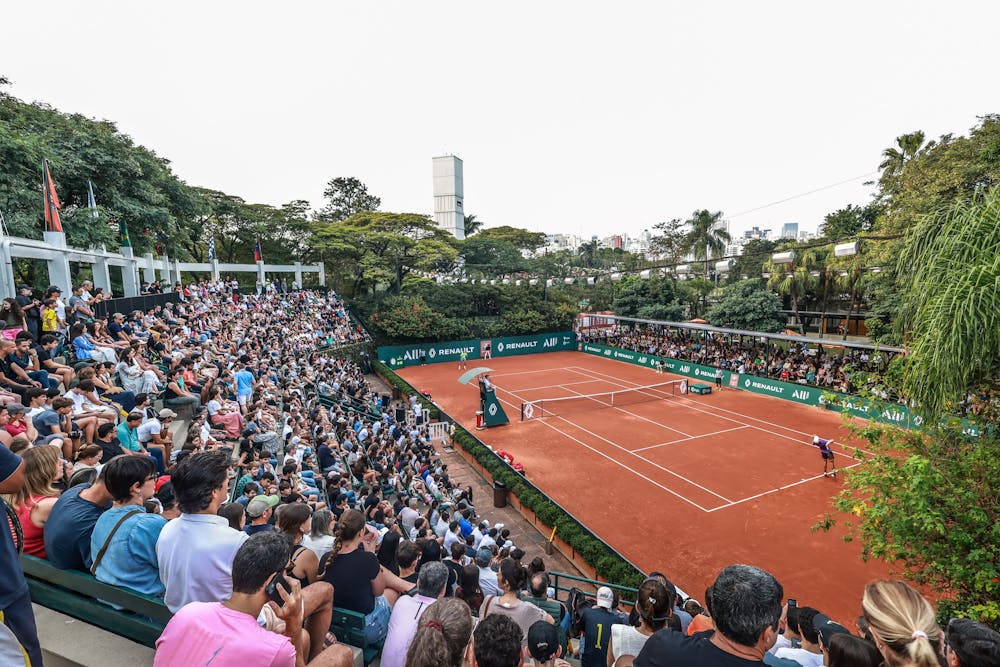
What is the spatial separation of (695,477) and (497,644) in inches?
650

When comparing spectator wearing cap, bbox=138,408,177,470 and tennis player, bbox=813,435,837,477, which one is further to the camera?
tennis player, bbox=813,435,837,477

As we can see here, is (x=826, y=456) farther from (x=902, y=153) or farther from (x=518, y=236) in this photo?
(x=518, y=236)

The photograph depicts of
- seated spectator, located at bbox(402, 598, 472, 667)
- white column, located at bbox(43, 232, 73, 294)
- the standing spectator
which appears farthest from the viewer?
white column, located at bbox(43, 232, 73, 294)

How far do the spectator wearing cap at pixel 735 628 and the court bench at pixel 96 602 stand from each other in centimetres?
298

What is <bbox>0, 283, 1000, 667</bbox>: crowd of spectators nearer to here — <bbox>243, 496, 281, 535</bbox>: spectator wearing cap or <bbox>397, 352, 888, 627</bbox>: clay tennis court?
<bbox>243, 496, 281, 535</bbox>: spectator wearing cap

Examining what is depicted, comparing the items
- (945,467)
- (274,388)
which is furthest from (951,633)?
(274,388)

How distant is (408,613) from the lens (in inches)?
127

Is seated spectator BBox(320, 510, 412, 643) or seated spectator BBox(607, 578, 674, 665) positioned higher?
seated spectator BBox(320, 510, 412, 643)

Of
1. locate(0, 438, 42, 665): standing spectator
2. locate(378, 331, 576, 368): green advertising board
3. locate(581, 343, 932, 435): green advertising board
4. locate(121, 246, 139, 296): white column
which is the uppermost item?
locate(121, 246, 139, 296): white column

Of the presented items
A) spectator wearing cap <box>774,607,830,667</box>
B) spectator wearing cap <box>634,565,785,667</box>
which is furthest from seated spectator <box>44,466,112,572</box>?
spectator wearing cap <box>774,607,830,667</box>

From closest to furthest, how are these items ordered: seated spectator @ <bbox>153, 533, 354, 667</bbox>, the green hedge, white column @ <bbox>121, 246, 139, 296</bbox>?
seated spectator @ <bbox>153, 533, 354, 667</bbox> → the green hedge → white column @ <bbox>121, 246, 139, 296</bbox>

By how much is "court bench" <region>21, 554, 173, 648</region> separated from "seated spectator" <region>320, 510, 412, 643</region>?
1045 millimetres

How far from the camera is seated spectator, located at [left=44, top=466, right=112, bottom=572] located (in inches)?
126

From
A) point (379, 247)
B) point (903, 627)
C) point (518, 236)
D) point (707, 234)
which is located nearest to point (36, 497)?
point (903, 627)
